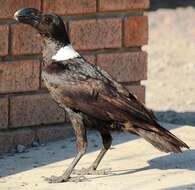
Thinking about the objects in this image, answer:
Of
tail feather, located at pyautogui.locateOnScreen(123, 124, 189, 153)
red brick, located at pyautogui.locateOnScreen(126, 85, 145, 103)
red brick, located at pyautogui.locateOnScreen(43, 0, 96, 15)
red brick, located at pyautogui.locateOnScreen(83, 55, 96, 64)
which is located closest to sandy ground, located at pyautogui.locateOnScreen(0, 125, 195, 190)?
tail feather, located at pyautogui.locateOnScreen(123, 124, 189, 153)

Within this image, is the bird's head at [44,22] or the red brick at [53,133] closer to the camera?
the bird's head at [44,22]

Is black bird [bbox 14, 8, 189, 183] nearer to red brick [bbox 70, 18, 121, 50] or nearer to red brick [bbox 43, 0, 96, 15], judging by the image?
red brick [bbox 43, 0, 96, 15]

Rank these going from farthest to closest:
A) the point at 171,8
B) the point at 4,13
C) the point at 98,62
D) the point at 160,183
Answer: the point at 171,8 < the point at 98,62 < the point at 4,13 < the point at 160,183

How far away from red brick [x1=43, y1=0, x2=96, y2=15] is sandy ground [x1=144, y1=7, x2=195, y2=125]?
5.17ft

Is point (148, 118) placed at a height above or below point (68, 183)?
above

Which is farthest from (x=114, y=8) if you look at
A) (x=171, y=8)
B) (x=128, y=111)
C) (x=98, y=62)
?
(x=171, y=8)

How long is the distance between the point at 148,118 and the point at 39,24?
977 millimetres

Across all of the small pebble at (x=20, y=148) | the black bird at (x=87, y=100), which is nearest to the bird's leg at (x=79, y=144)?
the black bird at (x=87, y=100)

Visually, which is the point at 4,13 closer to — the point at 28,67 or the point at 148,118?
the point at 28,67

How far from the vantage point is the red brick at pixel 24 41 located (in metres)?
7.74

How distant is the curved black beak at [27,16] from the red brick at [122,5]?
1354mm

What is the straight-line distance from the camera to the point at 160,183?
6691 mm

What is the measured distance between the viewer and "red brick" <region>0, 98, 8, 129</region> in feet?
25.3

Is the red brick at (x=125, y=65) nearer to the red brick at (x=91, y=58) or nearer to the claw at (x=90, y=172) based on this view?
the red brick at (x=91, y=58)
